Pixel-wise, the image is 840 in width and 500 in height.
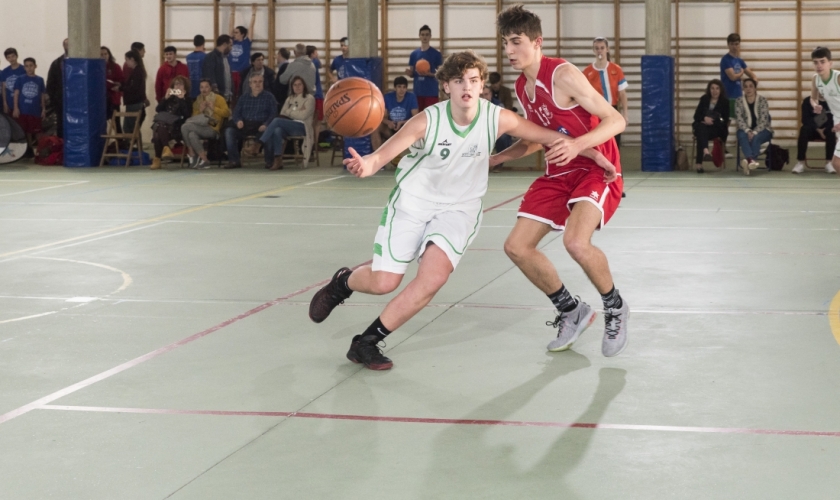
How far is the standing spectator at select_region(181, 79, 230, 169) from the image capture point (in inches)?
635

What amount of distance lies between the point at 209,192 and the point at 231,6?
843 cm

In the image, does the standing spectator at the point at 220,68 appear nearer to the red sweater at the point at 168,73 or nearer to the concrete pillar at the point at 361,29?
the red sweater at the point at 168,73

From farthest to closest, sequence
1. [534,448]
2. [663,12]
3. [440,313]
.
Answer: [663,12], [440,313], [534,448]

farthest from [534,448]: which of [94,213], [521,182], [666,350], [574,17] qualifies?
[574,17]

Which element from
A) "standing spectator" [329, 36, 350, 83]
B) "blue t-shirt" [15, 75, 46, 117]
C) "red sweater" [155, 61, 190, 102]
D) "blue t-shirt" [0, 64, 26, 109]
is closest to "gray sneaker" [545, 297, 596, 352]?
"standing spectator" [329, 36, 350, 83]

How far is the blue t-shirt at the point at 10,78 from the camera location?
18.0 meters

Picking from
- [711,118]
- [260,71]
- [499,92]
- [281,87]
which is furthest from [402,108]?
[711,118]

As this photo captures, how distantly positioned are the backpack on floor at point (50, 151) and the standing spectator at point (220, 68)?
2.71 meters

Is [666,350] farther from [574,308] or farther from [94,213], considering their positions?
[94,213]

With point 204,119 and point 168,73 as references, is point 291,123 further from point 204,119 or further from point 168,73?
point 168,73

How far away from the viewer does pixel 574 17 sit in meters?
19.9

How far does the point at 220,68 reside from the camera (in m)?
17.4

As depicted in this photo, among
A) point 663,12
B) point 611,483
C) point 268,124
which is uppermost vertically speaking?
point 663,12

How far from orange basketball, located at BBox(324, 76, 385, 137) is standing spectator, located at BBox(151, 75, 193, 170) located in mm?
11017
